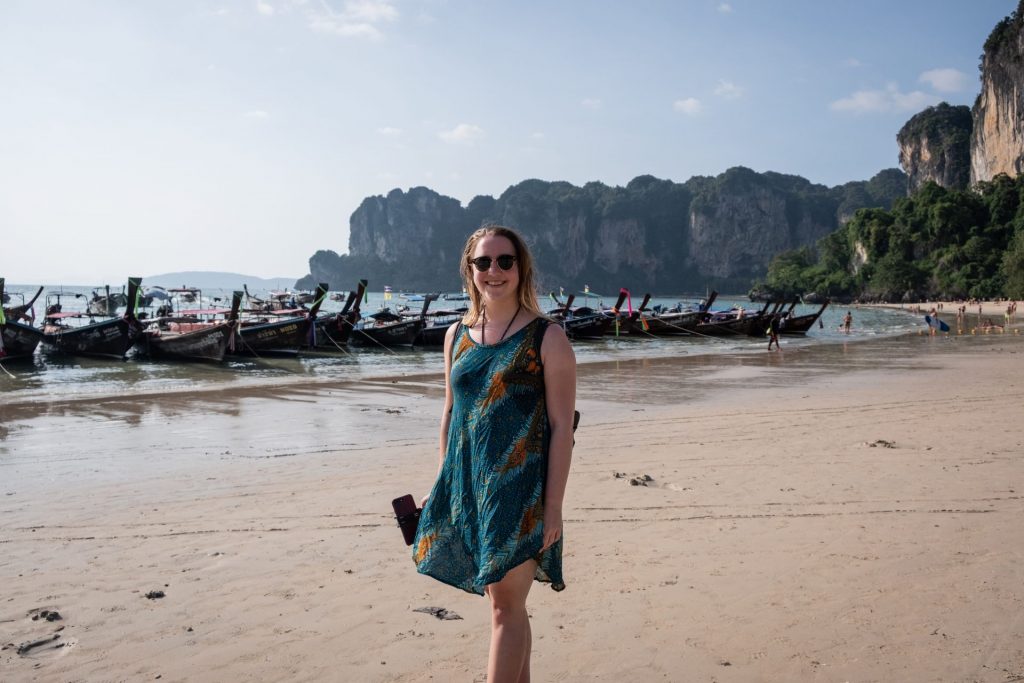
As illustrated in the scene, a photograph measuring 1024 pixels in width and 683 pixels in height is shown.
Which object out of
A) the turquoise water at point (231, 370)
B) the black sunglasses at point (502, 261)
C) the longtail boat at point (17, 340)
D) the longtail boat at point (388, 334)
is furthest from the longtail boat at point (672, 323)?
the black sunglasses at point (502, 261)

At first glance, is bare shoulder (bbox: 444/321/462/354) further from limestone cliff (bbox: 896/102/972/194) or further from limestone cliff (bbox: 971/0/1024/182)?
limestone cliff (bbox: 896/102/972/194)

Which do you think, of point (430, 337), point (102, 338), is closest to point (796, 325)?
point (430, 337)

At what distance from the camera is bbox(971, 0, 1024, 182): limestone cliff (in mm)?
79500

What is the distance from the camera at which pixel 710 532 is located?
4.73 metres

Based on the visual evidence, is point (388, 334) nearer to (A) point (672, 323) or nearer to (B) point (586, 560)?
(A) point (672, 323)

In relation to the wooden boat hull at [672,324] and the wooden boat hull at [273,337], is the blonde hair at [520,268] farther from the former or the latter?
the wooden boat hull at [672,324]

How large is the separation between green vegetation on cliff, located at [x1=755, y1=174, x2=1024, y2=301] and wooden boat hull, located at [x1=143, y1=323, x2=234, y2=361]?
5609cm

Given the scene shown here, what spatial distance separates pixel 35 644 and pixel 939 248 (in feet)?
280

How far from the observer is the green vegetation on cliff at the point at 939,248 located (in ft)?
215

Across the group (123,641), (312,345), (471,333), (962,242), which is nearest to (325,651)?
(123,641)

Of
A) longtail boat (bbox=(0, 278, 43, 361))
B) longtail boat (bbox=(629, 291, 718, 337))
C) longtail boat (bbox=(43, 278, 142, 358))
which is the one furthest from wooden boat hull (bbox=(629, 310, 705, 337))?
longtail boat (bbox=(0, 278, 43, 361))

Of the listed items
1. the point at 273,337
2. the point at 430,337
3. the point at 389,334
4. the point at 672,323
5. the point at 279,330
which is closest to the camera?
the point at 273,337

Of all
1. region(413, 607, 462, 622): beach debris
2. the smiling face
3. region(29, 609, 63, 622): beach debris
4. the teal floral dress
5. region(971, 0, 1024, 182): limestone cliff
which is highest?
region(971, 0, 1024, 182): limestone cliff

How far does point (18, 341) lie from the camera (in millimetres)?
21516
